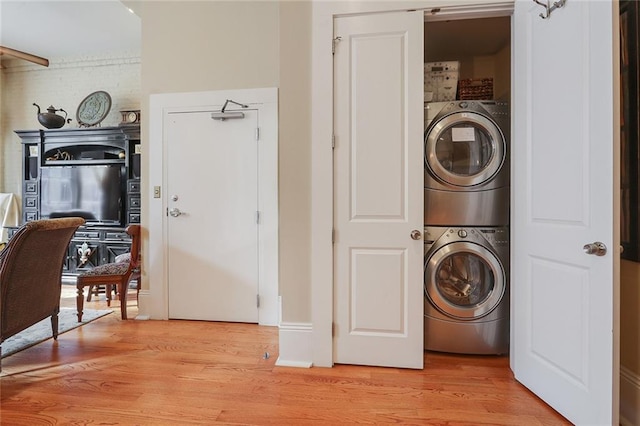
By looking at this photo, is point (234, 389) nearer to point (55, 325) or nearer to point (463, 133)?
point (55, 325)

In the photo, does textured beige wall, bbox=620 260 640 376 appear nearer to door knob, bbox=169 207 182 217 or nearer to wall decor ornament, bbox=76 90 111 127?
door knob, bbox=169 207 182 217

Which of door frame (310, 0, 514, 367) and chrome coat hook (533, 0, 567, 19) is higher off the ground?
chrome coat hook (533, 0, 567, 19)

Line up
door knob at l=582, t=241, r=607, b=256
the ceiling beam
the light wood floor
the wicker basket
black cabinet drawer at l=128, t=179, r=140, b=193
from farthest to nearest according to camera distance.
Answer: black cabinet drawer at l=128, t=179, r=140, b=193 → the ceiling beam → the wicker basket → the light wood floor → door knob at l=582, t=241, r=607, b=256

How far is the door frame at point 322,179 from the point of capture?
2059 mm

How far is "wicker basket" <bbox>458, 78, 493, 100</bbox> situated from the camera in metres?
2.47

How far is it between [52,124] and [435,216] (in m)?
5.22

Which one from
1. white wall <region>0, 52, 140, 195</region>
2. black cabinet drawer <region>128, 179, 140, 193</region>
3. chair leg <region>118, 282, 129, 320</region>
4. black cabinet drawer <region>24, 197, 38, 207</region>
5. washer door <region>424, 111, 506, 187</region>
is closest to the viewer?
washer door <region>424, 111, 506, 187</region>

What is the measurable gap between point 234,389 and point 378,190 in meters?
1.47

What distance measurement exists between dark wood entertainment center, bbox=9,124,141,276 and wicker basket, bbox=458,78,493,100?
3.70 meters

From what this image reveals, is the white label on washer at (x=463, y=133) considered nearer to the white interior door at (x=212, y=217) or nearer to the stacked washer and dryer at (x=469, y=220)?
the stacked washer and dryer at (x=469, y=220)

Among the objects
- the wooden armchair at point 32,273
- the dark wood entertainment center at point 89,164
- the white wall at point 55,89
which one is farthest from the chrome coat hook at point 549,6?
the white wall at point 55,89

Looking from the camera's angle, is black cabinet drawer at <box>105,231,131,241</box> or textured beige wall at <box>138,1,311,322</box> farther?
black cabinet drawer at <box>105,231,131,241</box>

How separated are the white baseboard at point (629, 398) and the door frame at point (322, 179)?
1.50 meters

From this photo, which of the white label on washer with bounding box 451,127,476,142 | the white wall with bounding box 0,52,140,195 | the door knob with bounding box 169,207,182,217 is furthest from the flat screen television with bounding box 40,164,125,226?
the white label on washer with bounding box 451,127,476,142
